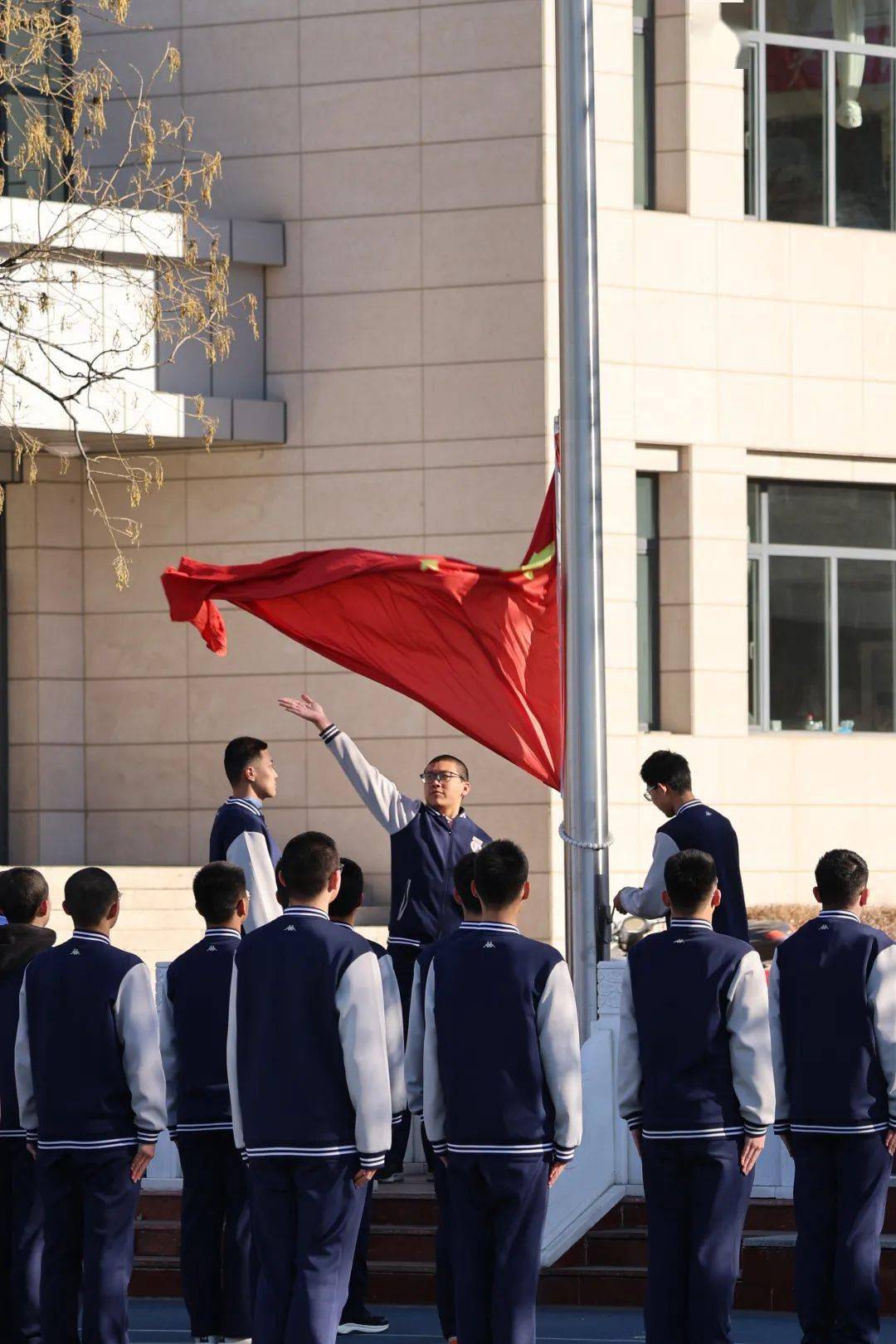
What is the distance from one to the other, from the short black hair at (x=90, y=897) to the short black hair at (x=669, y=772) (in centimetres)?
264

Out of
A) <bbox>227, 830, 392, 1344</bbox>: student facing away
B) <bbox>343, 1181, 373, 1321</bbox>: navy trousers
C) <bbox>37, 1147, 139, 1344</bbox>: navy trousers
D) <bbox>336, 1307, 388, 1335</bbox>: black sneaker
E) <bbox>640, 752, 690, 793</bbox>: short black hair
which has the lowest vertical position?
<bbox>336, 1307, 388, 1335</bbox>: black sneaker

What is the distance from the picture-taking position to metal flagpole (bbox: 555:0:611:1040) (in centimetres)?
989

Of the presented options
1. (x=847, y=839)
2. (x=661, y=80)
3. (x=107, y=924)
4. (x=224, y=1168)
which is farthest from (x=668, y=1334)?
(x=661, y=80)

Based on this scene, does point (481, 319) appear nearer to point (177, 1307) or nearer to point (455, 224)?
point (455, 224)

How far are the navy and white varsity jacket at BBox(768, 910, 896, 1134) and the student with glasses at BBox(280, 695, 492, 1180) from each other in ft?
8.63

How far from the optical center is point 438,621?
10.8 meters

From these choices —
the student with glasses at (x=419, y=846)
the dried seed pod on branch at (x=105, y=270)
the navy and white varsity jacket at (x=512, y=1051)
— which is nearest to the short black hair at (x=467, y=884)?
the navy and white varsity jacket at (x=512, y=1051)

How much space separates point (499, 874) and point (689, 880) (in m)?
0.69

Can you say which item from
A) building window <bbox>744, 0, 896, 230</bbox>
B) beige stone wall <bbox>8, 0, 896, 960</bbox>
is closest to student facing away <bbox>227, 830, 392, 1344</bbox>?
beige stone wall <bbox>8, 0, 896, 960</bbox>

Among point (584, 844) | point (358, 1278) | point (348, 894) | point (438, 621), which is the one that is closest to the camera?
point (358, 1278)

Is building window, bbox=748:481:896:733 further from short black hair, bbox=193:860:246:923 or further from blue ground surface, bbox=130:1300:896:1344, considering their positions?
short black hair, bbox=193:860:246:923

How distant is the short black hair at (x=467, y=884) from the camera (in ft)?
23.6

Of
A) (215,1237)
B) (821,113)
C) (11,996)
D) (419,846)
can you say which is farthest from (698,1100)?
(821,113)

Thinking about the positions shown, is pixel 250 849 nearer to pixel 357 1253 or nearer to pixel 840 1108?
pixel 357 1253
